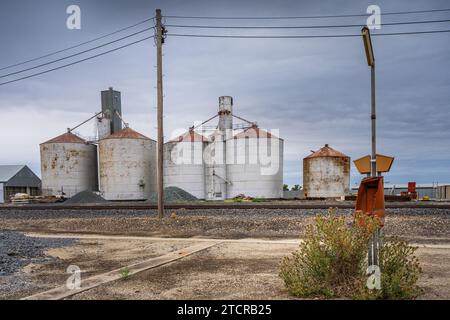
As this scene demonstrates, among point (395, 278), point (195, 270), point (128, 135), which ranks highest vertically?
point (128, 135)

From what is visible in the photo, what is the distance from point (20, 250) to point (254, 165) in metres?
28.0

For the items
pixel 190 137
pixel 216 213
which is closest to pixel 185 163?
pixel 190 137

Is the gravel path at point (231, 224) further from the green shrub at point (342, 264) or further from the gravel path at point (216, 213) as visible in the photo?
the green shrub at point (342, 264)

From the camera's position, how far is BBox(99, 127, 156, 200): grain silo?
39.2 m

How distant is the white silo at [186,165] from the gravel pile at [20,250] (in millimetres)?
25295

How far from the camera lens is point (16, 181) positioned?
177 feet

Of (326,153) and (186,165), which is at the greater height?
(326,153)

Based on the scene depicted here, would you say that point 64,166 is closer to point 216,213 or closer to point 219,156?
point 219,156

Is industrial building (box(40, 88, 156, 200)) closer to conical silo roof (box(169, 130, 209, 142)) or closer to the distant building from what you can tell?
conical silo roof (box(169, 130, 209, 142))

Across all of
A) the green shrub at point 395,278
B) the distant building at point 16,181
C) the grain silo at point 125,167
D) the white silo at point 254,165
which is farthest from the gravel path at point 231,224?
the distant building at point 16,181

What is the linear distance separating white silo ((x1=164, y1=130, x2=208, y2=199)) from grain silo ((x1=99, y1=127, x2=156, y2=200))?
2.86 metres

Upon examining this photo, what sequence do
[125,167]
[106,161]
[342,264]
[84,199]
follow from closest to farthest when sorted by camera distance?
[342,264]
[84,199]
[125,167]
[106,161]
